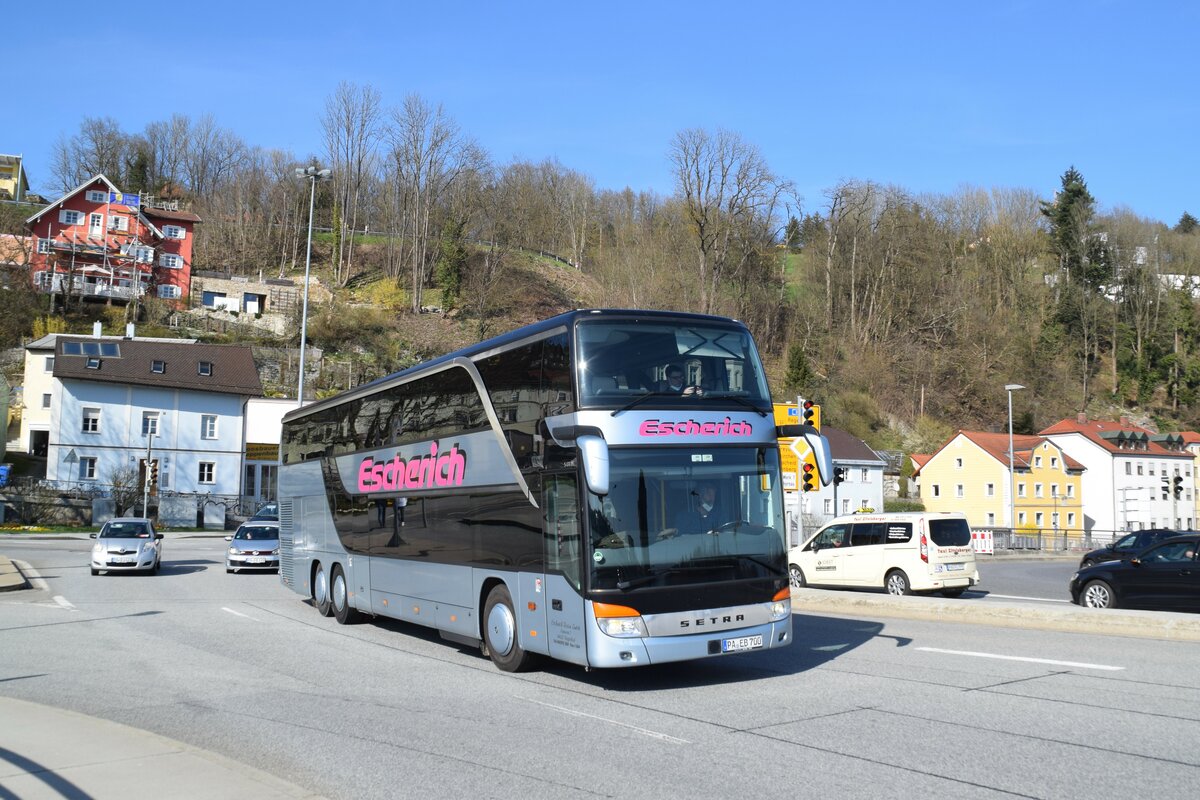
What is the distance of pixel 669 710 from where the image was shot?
9703 millimetres

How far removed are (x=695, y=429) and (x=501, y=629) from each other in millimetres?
3628

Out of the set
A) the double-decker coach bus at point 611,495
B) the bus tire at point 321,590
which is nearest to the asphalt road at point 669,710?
the double-decker coach bus at point 611,495

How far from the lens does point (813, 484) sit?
2245 cm

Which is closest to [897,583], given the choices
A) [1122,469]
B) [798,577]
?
[798,577]

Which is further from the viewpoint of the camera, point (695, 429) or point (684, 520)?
point (695, 429)

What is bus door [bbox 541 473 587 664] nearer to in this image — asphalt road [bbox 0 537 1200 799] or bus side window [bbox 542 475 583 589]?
bus side window [bbox 542 475 583 589]

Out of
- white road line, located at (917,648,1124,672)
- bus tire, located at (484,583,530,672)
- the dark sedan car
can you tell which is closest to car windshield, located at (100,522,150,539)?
bus tire, located at (484,583,530,672)

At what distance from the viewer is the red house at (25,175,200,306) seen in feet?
262

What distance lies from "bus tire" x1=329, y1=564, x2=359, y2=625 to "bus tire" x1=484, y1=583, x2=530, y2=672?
19.1ft

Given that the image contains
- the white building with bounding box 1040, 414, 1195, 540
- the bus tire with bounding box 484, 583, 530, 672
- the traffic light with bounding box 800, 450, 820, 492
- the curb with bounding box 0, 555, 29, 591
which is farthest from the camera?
the white building with bounding box 1040, 414, 1195, 540

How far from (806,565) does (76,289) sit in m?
73.6

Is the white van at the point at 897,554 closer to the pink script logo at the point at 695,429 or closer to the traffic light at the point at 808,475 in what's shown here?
the traffic light at the point at 808,475

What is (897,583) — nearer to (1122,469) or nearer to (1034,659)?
(1034,659)

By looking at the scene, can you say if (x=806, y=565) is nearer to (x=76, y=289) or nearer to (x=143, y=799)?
(x=143, y=799)
